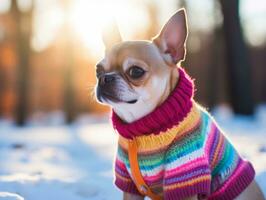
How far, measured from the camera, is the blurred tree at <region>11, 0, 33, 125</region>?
16.7m

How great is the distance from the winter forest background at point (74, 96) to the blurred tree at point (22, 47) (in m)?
0.03

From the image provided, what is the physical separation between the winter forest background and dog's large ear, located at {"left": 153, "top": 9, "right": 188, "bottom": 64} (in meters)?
0.61

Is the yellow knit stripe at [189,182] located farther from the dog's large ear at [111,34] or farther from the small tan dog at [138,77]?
the dog's large ear at [111,34]

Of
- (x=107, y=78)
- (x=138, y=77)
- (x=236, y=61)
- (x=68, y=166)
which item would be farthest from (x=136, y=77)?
(x=236, y=61)

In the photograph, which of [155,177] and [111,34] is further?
[111,34]

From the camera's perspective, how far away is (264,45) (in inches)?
1476

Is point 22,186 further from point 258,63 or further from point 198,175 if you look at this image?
point 258,63

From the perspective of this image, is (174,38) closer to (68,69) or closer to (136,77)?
(136,77)

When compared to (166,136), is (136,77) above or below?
above

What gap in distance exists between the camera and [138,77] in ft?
10.8

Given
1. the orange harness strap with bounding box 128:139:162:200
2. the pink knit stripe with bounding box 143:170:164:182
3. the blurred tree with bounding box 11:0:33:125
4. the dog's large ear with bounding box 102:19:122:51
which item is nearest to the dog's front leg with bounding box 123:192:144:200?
the orange harness strap with bounding box 128:139:162:200

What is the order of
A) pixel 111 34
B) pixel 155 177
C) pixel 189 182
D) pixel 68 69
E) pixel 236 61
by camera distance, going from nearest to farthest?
pixel 189 182
pixel 155 177
pixel 111 34
pixel 236 61
pixel 68 69

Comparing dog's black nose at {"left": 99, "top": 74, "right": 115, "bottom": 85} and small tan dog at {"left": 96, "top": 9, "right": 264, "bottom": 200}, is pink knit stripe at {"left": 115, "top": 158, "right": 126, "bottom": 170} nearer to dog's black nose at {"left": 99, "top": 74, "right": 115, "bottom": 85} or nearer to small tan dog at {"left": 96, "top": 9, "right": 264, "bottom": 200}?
small tan dog at {"left": 96, "top": 9, "right": 264, "bottom": 200}

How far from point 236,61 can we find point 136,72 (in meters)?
8.74
